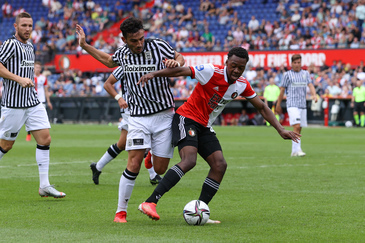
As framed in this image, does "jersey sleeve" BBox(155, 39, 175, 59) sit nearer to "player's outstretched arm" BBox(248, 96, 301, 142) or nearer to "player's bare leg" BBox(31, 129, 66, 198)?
"player's outstretched arm" BBox(248, 96, 301, 142)

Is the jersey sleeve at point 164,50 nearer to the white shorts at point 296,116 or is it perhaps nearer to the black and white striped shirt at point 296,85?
the white shorts at point 296,116

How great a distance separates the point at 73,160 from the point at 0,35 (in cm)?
3403

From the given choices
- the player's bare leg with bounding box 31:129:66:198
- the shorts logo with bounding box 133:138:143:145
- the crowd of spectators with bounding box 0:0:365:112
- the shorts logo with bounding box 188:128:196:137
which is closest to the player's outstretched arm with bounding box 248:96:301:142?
the shorts logo with bounding box 188:128:196:137

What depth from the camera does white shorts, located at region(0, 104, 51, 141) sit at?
28.9 feet

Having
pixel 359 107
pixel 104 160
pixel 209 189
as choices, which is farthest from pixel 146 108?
pixel 359 107

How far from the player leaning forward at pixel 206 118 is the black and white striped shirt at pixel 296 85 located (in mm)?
9357

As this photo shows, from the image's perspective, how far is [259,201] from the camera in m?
8.35

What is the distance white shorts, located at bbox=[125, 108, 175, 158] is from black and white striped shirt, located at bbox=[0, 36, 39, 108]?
7.71 feet

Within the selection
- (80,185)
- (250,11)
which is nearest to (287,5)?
(250,11)

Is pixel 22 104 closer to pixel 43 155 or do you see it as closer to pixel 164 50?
pixel 43 155

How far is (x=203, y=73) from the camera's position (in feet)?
22.9

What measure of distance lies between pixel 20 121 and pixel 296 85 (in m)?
9.25

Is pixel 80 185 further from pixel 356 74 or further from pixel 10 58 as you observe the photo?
pixel 356 74

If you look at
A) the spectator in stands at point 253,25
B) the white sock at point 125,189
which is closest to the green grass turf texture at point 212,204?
the white sock at point 125,189
